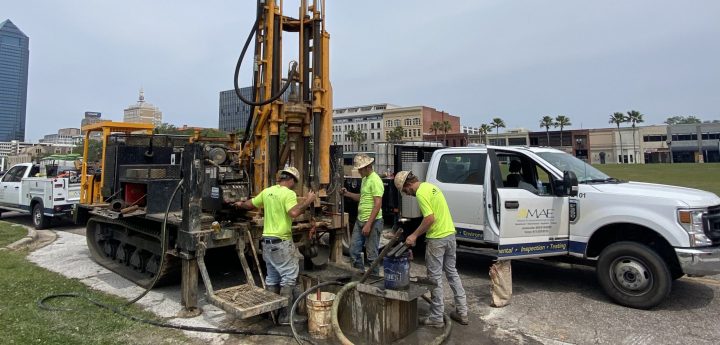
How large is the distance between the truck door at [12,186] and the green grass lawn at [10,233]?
1.35m

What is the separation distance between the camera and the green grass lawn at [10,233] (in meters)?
9.76

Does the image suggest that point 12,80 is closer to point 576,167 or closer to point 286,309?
point 286,309

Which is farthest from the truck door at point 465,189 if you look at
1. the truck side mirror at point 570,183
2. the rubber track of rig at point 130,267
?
the rubber track of rig at point 130,267

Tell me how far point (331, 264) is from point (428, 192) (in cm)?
199

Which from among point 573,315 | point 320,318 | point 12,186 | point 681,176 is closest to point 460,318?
point 573,315

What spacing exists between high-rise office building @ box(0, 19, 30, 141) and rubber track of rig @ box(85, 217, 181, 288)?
164072mm

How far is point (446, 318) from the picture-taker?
178 inches

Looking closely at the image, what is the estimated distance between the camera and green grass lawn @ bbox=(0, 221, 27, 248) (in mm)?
9758

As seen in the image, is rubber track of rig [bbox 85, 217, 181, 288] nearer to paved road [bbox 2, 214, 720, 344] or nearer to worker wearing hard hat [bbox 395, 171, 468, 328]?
paved road [bbox 2, 214, 720, 344]

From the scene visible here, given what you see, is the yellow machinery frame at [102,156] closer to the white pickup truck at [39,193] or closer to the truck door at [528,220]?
the white pickup truck at [39,193]

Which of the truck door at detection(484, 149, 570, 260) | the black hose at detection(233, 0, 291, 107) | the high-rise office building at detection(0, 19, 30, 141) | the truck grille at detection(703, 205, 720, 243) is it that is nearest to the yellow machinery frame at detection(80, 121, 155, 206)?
the black hose at detection(233, 0, 291, 107)

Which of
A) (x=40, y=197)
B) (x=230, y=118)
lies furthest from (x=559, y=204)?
(x=40, y=197)

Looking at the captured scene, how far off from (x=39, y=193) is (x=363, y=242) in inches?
429

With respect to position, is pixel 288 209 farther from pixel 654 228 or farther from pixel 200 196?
pixel 654 228
